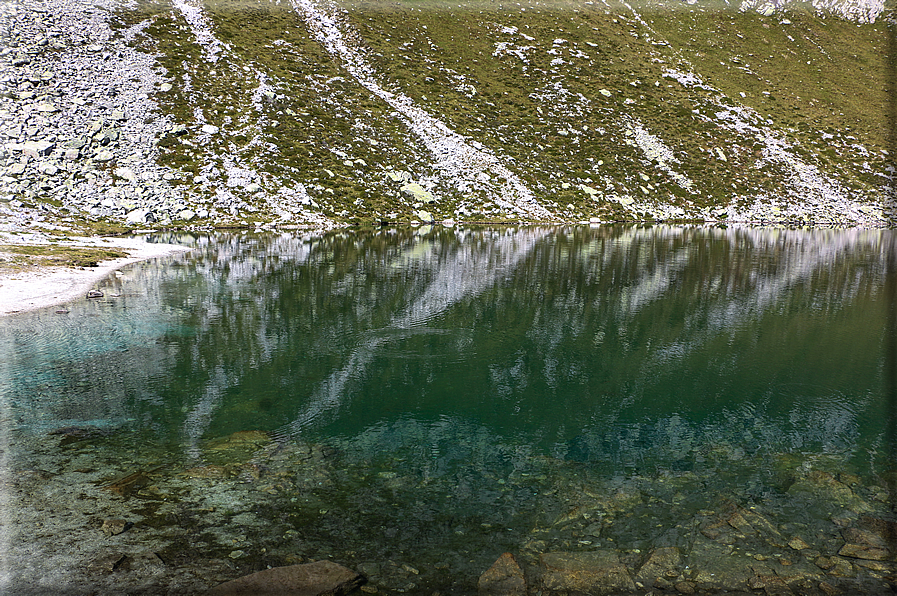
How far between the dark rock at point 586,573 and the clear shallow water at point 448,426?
0.16 meters

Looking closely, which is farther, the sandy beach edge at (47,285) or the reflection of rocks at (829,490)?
the sandy beach edge at (47,285)

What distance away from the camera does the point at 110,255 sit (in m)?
40.3

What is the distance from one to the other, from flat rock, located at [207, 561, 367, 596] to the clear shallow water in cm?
27

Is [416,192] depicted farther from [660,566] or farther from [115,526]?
[660,566]

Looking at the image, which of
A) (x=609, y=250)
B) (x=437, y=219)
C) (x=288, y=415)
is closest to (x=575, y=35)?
(x=437, y=219)

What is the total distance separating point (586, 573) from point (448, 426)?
225 inches

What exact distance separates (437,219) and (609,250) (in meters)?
33.0

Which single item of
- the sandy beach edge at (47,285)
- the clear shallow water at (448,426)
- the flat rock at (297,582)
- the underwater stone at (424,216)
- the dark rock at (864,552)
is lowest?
the clear shallow water at (448,426)

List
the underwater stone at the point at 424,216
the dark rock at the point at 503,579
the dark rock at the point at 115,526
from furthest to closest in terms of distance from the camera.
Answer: the underwater stone at the point at 424,216, the dark rock at the point at 115,526, the dark rock at the point at 503,579

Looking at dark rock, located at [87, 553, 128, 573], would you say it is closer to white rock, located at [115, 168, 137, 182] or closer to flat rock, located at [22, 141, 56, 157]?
white rock, located at [115, 168, 137, 182]

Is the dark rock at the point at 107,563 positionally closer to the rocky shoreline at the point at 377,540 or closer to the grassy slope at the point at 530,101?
the rocky shoreline at the point at 377,540

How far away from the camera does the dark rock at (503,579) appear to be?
25.6 ft

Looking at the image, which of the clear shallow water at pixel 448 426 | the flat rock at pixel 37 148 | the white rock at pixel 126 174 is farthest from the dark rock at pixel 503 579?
the flat rock at pixel 37 148

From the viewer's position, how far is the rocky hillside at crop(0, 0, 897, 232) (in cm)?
7119
